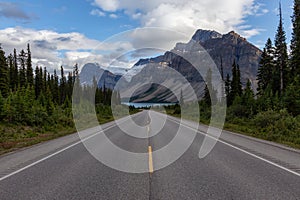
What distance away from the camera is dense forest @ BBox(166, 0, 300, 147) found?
19062 millimetres

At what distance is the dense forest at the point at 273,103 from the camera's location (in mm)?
19062

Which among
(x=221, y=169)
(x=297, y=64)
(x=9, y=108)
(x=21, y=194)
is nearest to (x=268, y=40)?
(x=297, y=64)

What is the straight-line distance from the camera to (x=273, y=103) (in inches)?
1364

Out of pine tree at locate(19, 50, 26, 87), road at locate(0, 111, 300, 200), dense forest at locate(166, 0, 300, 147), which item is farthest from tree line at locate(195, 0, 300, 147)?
pine tree at locate(19, 50, 26, 87)

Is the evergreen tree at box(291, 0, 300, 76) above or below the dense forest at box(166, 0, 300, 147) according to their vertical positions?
above

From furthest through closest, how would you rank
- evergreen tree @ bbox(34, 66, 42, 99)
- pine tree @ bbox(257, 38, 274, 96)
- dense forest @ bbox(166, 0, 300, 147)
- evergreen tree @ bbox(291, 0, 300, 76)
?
evergreen tree @ bbox(34, 66, 42, 99), pine tree @ bbox(257, 38, 274, 96), evergreen tree @ bbox(291, 0, 300, 76), dense forest @ bbox(166, 0, 300, 147)

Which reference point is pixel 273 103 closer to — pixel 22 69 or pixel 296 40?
pixel 296 40

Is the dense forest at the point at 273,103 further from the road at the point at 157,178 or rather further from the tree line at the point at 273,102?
the road at the point at 157,178

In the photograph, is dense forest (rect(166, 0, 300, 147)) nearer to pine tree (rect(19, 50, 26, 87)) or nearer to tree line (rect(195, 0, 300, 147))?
tree line (rect(195, 0, 300, 147))

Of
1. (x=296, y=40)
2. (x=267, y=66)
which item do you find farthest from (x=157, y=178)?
(x=267, y=66)

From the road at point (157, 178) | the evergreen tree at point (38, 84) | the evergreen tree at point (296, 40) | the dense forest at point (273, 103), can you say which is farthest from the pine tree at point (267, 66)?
the evergreen tree at point (38, 84)

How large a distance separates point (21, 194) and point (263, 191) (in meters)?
5.04

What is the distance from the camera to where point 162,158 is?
9.35m

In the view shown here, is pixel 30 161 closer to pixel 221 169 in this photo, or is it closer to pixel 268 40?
pixel 221 169
